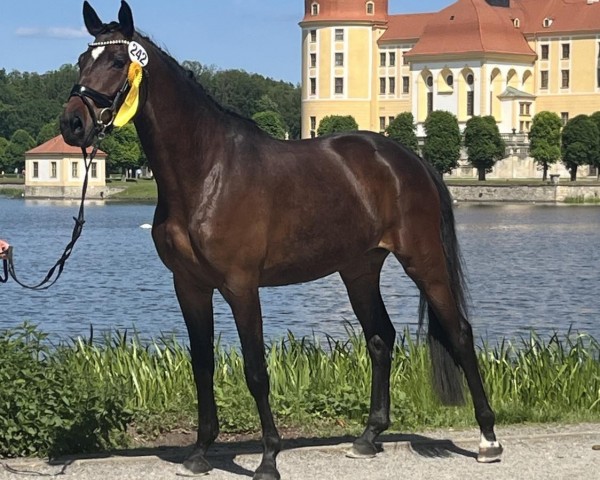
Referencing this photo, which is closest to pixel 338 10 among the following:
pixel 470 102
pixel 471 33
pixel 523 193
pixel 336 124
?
pixel 471 33

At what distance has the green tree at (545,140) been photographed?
274ft

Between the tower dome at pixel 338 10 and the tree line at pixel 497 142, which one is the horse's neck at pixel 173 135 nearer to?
the tree line at pixel 497 142

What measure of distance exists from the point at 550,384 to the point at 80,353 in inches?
112

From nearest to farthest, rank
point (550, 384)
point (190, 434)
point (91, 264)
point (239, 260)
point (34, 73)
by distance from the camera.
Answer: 1. point (239, 260)
2. point (190, 434)
3. point (550, 384)
4. point (91, 264)
5. point (34, 73)

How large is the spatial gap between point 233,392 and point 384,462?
1.45m

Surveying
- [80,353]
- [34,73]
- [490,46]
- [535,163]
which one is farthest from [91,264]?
[34,73]

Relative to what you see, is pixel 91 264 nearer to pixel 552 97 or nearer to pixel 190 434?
pixel 190 434

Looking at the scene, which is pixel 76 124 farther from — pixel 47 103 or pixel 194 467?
pixel 47 103

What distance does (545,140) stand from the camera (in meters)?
84.2

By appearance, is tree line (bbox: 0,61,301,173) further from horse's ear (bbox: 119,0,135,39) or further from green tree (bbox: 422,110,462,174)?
horse's ear (bbox: 119,0,135,39)

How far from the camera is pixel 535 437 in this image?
6297 mm

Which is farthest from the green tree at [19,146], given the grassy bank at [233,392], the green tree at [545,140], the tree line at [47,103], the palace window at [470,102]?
the grassy bank at [233,392]

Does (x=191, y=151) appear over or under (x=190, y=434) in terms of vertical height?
over

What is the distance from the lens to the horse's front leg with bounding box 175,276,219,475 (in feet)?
18.7
